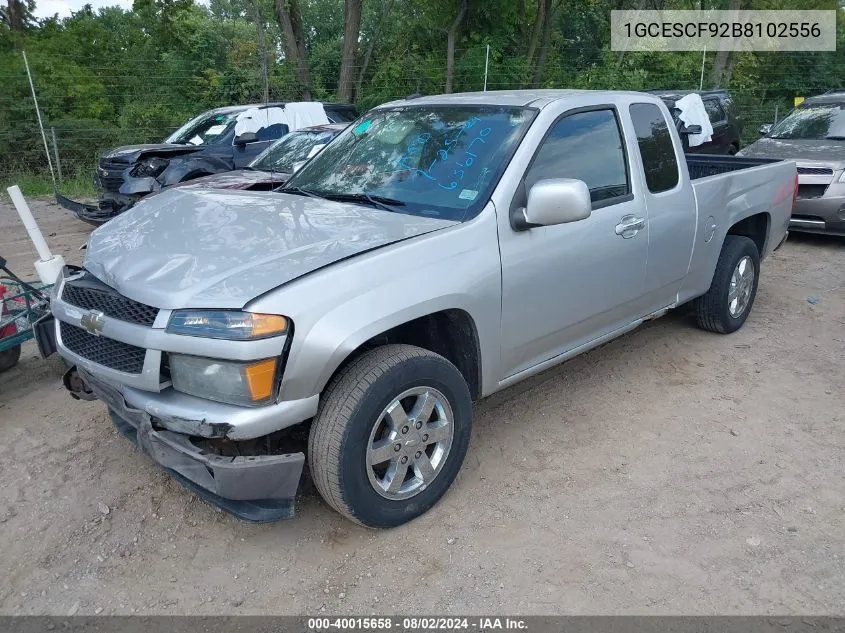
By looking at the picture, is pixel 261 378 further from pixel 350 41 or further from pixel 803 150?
pixel 350 41

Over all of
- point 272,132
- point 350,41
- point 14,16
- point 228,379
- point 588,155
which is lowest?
point 228,379

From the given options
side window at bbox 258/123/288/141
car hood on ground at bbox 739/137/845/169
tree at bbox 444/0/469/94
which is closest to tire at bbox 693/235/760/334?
car hood on ground at bbox 739/137/845/169

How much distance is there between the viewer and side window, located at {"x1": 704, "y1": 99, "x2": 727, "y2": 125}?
1157 centimetres

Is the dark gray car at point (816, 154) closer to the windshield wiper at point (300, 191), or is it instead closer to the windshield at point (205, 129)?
the windshield wiper at point (300, 191)

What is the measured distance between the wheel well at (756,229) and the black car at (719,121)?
5668 millimetres

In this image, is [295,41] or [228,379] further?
[295,41]

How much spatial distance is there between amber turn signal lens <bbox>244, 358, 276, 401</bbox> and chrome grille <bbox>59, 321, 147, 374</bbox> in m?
0.49

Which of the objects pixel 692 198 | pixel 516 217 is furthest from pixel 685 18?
pixel 516 217

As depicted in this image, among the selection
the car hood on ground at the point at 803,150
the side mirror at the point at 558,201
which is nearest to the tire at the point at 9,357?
the side mirror at the point at 558,201

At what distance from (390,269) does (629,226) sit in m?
1.75

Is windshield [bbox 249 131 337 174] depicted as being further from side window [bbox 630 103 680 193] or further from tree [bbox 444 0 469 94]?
tree [bbox 444 0 469 94]

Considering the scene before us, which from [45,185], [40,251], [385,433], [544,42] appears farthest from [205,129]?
[544,42]

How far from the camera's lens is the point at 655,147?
4.43 meters

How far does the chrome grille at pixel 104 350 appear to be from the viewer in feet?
9.46
